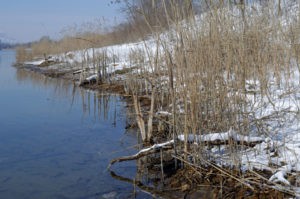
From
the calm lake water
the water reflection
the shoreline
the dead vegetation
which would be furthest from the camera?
the water reflection

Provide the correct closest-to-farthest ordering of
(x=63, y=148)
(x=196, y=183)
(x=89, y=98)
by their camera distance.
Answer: (x=196, y=183) → (x=63, y=148) → (x=89, y=98)

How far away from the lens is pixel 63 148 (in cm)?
477

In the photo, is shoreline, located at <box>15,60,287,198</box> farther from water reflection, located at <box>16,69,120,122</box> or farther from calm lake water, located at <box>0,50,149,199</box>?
water reflection, located at <box>16,69,120,122</box>

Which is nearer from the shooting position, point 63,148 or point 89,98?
point 63,148

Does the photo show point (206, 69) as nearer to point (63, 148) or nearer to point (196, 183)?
point (196, 183)

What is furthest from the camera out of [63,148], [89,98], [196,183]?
[89,98]

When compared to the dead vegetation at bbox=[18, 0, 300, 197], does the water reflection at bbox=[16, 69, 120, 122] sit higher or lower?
lower

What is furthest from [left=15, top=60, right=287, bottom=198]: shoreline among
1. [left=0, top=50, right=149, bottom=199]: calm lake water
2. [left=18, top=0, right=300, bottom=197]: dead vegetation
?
[left=0, top=50, right=149, bottom=199]: calm lake water

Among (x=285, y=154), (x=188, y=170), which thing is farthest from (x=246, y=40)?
(x=188, y=170)

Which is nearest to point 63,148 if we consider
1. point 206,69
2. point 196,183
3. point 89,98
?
point 196,183

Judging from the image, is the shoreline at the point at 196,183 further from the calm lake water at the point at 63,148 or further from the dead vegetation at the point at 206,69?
the calm lake water at the point at 63,148

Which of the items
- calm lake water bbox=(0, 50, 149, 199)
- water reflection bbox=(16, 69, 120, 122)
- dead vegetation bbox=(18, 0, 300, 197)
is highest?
dead vegetation bbox=(18, 0, 300, 197)

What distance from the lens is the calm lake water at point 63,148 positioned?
3.50 meters

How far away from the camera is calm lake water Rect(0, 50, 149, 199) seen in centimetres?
350
